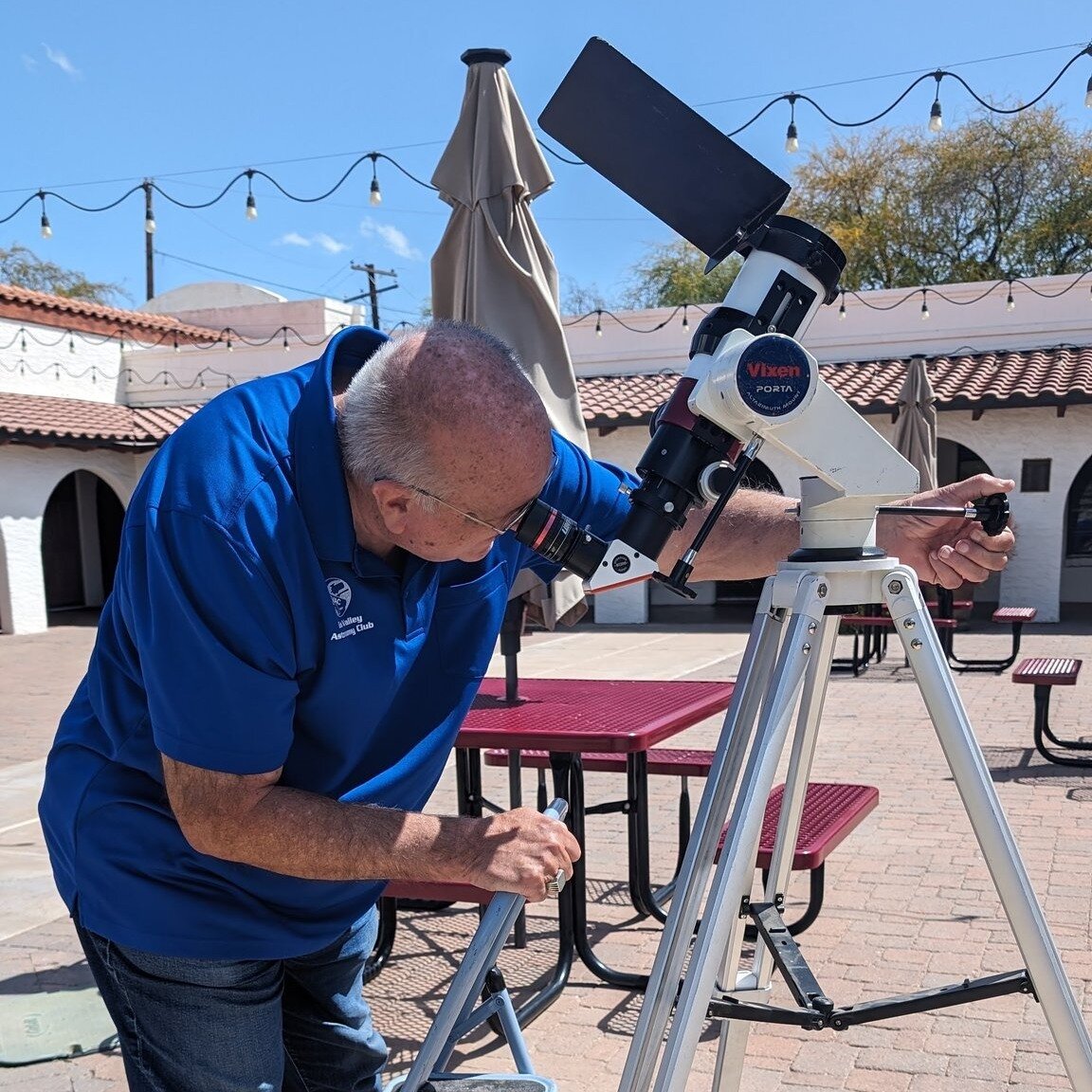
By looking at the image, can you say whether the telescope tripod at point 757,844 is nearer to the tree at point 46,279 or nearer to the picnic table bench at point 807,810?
the picnic table bench at point 807,810

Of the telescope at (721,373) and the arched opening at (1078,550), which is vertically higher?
the telescope at (721,373)

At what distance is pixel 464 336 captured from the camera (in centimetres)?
156

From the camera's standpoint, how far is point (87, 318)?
19.2 meters

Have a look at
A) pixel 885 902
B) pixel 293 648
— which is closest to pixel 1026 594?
pixel 885 902

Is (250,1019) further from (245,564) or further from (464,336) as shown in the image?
(464,336)

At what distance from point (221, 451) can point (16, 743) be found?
287 inches

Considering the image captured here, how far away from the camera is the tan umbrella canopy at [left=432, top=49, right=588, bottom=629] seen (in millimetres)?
4320

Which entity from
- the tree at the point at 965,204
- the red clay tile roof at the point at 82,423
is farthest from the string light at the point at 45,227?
the tree at the point at 965,204

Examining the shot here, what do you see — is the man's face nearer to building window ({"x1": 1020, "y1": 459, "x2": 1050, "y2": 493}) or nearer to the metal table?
the metal table

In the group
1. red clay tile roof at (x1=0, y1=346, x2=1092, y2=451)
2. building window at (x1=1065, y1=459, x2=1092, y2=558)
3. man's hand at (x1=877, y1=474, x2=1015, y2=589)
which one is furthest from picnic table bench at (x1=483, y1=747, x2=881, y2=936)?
building window at (x1=1065, y1=459, x2=1092, y2=558)

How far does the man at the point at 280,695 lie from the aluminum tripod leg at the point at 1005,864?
0.45 meters

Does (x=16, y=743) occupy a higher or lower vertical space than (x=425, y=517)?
lower

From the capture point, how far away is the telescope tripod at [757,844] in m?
1.55

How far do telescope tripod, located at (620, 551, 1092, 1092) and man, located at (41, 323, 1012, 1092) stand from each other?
27cm
